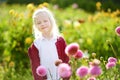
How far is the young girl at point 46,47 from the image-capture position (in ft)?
13.4

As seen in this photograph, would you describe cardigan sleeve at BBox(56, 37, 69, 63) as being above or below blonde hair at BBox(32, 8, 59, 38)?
below

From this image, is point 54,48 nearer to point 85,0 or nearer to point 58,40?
point 58,40

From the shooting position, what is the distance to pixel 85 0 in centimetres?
1650

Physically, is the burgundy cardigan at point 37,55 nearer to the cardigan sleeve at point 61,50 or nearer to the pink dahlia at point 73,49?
the cardigan sleeve at point 61,50

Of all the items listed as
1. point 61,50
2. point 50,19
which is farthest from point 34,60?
point 50,19

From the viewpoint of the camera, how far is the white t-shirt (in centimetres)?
408

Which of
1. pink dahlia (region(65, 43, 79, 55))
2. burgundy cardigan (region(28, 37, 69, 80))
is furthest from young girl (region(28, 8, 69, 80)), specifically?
pink dahlia (region(65, 43, 79, 55))

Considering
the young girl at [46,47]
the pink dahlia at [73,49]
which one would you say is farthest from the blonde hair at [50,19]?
the pink dahlia at [73,49]

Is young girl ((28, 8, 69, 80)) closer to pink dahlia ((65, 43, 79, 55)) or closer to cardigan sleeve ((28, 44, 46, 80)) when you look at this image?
cardigan sleeve ((28, 44, 46, 80))

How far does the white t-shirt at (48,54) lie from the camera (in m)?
4.08

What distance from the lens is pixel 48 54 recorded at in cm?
409

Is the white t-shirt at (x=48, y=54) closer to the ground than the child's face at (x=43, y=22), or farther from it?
closer to the ground

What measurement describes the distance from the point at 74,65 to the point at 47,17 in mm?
693

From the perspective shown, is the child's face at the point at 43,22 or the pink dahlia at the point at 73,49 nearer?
the pink dahlia at the point at 73,49
